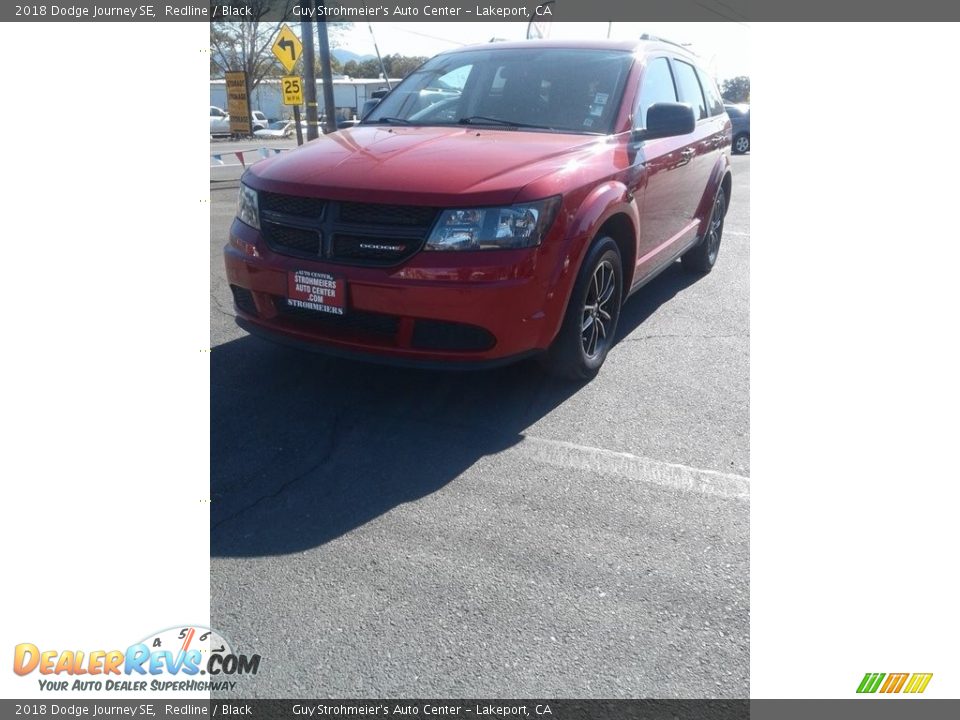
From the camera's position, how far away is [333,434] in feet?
12.3

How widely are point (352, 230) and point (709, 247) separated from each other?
4180mm

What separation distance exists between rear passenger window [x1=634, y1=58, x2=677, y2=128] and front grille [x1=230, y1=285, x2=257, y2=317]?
7.91 feet

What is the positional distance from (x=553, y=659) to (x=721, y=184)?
216 inches

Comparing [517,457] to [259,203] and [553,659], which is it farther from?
[259,203]

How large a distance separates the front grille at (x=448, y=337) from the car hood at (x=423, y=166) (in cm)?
55

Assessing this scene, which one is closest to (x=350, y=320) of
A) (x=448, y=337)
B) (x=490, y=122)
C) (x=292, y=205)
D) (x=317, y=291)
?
(x=317, y=291)

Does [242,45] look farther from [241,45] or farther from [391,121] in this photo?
[391,121]

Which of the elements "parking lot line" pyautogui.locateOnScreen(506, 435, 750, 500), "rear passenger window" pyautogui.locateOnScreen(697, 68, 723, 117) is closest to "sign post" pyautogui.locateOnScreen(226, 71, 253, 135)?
"rear passenger window" pyautogui.locateOnScreen(697, 68, 723, 117)

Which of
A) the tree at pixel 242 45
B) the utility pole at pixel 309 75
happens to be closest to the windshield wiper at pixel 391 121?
the utility pole at pixel 309 75

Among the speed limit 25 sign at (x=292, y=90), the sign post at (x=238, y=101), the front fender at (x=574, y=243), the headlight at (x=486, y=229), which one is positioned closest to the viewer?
the headlight at (x=486, y=229)

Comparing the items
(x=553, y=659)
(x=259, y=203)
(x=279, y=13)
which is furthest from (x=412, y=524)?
(x=279, y=13)

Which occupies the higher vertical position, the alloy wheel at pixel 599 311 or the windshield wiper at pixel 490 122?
the windshield wiper at pixel 490 122

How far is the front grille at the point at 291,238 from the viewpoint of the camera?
380cm
